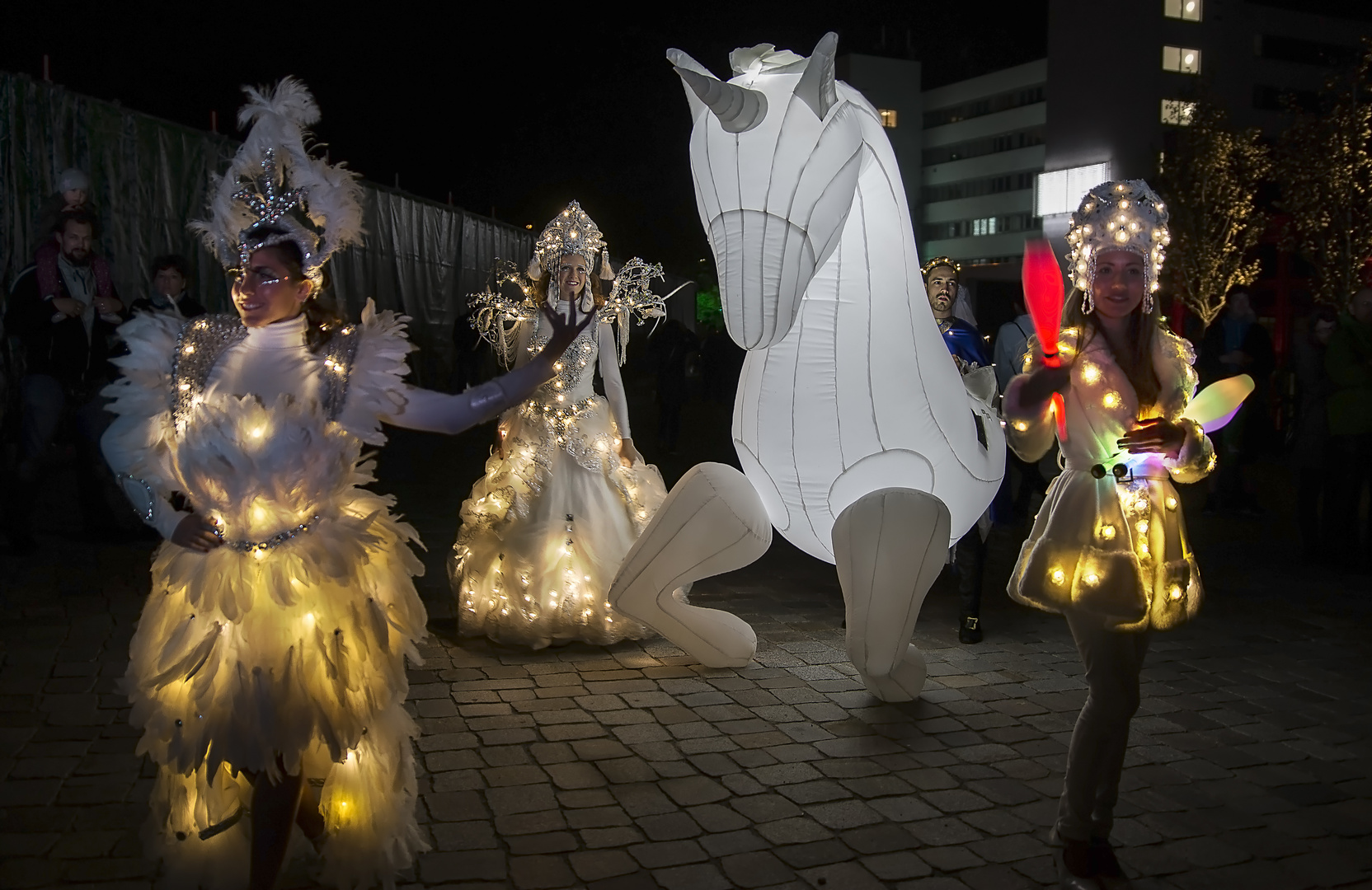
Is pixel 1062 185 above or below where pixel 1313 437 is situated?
above

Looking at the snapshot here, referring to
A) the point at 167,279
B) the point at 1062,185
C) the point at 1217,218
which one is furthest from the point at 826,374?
the point at 1062,185

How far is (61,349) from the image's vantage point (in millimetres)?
7516

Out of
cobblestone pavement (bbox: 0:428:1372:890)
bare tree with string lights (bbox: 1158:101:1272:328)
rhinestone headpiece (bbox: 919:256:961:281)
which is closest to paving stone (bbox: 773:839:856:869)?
cobblestone pavement (bbox: 0:428:1372:890)

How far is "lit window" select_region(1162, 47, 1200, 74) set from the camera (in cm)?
4131

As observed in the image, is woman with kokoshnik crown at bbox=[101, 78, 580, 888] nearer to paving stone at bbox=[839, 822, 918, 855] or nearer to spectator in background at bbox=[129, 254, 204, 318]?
paving stone at bbox=[839, 822, 918, 855]

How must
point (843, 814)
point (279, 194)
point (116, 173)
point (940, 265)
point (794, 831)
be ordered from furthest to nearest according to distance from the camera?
1. point (116, 173)
2. point (940, 265)
3. point (843, 814)
4. point (794, 831)
5. point (279, 194)

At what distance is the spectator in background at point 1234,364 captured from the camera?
411 inches

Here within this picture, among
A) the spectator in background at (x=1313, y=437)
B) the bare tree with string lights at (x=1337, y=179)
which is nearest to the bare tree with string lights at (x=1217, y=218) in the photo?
the bare tree with string lights at (x=1337, y=179)

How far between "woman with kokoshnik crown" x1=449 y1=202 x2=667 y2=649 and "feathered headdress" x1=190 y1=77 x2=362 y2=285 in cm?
253

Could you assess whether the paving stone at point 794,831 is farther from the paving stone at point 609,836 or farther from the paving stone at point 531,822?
the paving stone at point 531,822

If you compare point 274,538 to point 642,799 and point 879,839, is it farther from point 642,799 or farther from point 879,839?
point 879,839

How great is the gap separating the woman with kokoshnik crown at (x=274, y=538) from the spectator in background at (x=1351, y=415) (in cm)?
717

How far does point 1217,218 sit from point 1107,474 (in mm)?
28664

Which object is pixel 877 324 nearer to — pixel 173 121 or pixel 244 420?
pixel 244 420
